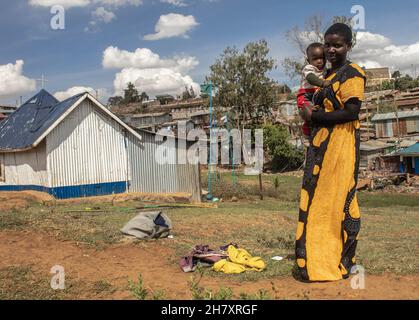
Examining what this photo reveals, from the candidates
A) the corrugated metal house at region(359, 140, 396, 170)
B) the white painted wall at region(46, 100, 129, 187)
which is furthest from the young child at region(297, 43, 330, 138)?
the corrugated metal house at region(359, 140, 396, 170)

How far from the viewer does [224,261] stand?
16.6ft

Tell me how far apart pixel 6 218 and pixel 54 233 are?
A: 5.26 feet

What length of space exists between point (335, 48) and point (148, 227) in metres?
4.13

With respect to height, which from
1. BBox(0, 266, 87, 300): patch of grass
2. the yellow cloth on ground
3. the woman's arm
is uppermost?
the woman's arm

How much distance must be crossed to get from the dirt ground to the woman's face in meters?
2.15

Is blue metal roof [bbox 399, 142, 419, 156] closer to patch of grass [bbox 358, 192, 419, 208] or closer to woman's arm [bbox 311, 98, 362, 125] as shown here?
patch of grass [bbox 358, 192, 419, 208]

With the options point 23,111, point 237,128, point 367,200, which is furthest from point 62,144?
point 237,128

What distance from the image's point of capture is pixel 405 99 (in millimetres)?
44656

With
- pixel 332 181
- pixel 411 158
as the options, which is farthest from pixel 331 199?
pixel 411 158


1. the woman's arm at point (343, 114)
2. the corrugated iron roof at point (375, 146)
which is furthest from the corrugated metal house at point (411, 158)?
the woman's arm at point (343, 114)

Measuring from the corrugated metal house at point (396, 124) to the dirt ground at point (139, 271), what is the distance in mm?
32837

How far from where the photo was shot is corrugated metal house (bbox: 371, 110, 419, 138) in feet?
116

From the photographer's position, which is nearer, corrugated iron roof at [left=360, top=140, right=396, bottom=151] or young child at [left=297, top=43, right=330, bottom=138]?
young child at [left=297, top=43, right=330, bottom=138]

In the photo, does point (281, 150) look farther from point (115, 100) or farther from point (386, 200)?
point (115, 100)
